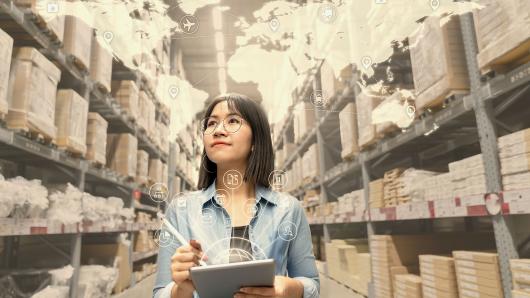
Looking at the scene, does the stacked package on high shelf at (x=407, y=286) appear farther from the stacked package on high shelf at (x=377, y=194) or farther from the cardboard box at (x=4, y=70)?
the cardboard box at (x=4, y=70)

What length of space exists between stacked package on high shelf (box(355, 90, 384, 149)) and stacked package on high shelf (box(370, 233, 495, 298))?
2.33 feet

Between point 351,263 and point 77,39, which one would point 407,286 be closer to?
point 351,263

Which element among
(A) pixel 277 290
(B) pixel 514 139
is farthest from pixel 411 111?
(A) pixel 277 290

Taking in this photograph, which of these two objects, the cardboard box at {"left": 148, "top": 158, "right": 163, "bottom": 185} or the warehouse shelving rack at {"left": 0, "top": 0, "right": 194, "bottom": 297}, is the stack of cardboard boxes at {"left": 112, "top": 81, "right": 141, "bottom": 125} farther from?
the cardboard box at {"left": 148, "top": 158, "right": 163, "bottom": 185}

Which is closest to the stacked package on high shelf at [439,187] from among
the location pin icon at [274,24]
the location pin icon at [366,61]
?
the location pin icon at [366,61]

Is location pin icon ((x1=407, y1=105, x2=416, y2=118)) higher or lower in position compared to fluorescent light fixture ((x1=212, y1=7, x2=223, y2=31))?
lower

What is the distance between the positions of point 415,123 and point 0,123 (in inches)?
89.3

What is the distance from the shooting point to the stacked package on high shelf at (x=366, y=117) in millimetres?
2711

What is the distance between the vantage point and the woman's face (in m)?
1.06

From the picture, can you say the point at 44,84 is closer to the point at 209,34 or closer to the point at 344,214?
the point at 209,34

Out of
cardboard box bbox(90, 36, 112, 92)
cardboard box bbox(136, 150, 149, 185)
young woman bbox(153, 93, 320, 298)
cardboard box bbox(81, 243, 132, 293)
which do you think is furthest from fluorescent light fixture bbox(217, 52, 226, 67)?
cardboard box bbox(81, 243, 132, 293)

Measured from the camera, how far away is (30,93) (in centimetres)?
195

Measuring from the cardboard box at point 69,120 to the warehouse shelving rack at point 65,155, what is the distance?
0.08m

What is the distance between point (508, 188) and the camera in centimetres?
165
